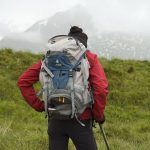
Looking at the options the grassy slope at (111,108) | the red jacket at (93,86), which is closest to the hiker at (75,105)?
the red jacket at (93,86)

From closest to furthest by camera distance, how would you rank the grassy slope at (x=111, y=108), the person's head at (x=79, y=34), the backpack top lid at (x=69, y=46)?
the backpack top lid at (x=69, y=46) → the person's head at (x=79, y=34) → the grassy slope at (x=111, y=108)

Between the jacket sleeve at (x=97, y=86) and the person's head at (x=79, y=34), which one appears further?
the person's head at (x=79, y=34)

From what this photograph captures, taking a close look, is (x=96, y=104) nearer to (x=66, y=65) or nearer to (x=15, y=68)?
(x=66, y=65)

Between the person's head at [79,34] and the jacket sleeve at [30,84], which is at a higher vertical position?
the person's head at [79,34]

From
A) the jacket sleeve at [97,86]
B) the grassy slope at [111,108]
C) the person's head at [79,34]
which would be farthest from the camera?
the grassy slope at [111,108]

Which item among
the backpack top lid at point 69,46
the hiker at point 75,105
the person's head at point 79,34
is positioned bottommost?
the hiker at point 75,105

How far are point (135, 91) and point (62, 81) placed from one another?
34.6 feet

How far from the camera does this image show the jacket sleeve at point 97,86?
590 centimetres

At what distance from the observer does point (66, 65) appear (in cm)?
598

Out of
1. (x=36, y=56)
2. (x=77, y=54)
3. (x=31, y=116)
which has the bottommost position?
(x=31, y=116)

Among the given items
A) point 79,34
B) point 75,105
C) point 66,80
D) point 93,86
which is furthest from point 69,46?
point 75,105

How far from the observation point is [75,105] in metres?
5.93

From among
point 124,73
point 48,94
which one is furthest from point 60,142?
point 124,73

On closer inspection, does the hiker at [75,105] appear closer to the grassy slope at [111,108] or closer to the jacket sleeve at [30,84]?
the jacket sleeve at [30,84]
